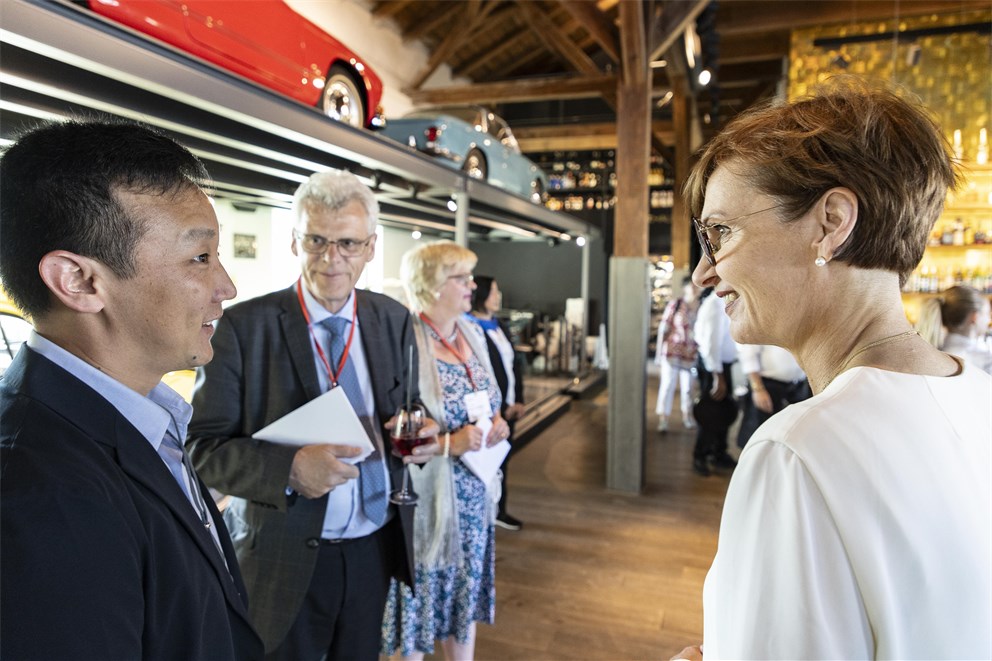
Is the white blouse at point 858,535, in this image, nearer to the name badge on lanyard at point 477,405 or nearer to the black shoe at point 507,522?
the name badge on lanyard at point 477,405

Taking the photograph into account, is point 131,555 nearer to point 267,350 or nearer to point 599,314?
point 267,350

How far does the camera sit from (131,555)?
2.26 feet

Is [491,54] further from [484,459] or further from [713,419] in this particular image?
[484,459]

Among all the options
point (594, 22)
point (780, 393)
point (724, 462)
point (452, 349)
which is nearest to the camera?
point (452, 349)

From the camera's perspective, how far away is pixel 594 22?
503 centimetres

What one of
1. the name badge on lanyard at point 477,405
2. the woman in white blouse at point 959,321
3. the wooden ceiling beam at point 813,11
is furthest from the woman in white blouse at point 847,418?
the wooden ceiling beam at point 813,11

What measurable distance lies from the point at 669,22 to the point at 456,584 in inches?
191

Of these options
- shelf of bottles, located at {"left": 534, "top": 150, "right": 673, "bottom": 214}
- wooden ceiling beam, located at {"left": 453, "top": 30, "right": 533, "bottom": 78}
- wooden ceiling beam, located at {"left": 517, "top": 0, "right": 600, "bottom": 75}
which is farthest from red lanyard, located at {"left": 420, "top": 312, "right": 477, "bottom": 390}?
shelf of bottles, located at {"left": 534, "top": 150, "right": 673, "bottom": 214}

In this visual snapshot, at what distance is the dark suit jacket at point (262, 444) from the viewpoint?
1.52m

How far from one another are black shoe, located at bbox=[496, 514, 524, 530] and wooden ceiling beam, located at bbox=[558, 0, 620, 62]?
152 inches

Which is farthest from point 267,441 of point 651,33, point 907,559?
point 651,33

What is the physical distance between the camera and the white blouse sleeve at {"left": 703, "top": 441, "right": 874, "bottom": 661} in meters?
0.59

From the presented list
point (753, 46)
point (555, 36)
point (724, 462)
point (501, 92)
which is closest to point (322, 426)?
point (724, 462)

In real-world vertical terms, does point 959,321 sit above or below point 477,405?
above
